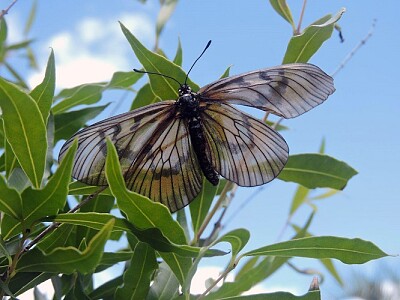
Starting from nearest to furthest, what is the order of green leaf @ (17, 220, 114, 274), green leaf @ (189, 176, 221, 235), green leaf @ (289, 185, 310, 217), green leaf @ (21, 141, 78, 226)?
1. green leaf @ (17, 220, 114, 274)
2. green leaf @ (21, 141, 78, 226)
3. green leaf @ (189, 176, 221, 235)
4. green leaf @ (289, 185, 310, 217)

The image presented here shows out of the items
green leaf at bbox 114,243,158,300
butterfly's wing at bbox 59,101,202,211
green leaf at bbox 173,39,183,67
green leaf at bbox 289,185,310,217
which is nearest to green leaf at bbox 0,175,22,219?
butterfly's wing at bbox 59,101,202,211

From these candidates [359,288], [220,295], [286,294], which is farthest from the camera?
[359,288]

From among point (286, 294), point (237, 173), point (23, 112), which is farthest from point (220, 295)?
point (23, 112)

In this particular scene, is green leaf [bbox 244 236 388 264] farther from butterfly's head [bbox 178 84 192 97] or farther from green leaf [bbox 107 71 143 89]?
green leaf [bbox 107 71 143 89]

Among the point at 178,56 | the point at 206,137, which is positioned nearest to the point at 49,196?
the point at 206,137

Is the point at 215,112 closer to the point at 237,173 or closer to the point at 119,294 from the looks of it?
the point at 237,173

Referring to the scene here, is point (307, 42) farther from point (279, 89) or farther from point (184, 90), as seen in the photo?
point (184, 90)

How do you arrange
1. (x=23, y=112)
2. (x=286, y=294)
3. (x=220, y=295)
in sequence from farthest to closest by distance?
(x=220, y=295) → (x=286, y=294) → (x=23, y=112)
